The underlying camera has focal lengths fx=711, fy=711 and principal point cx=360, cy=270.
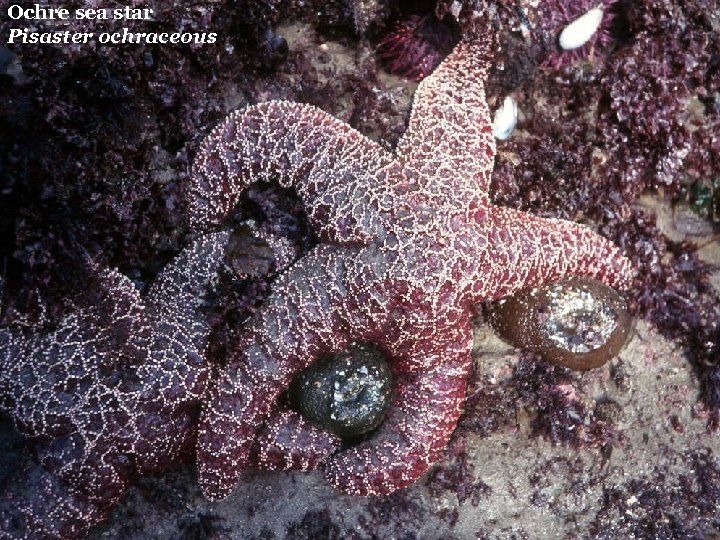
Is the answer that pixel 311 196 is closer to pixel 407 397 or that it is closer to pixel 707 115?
pixel 407 397

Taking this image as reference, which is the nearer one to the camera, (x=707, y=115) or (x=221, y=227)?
(x=221, y=227)

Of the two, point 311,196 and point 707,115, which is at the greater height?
point 707,115

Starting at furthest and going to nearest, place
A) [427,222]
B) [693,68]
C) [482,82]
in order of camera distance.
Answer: [693,68] < [482,82] < [427,222]

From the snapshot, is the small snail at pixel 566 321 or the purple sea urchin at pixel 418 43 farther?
the small snail at pixel 566 321

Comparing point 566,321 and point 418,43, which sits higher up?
point 418,43

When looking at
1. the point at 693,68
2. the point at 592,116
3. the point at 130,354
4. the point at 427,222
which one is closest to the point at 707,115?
the point at 693,68

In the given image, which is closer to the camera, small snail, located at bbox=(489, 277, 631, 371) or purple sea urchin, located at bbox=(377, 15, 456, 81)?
purple sea urchin, located at bbox=(377, 15, 456, 81)

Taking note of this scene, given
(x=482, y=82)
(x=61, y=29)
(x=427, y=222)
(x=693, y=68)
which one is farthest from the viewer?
(x=693, y=68)

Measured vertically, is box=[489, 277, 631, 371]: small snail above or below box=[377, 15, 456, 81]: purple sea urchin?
below

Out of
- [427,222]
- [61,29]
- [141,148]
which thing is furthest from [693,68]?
[61,29]

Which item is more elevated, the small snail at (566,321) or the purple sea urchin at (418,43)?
the purple sea urchin at (418,43)

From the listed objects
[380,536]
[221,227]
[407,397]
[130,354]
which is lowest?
[380,536]
